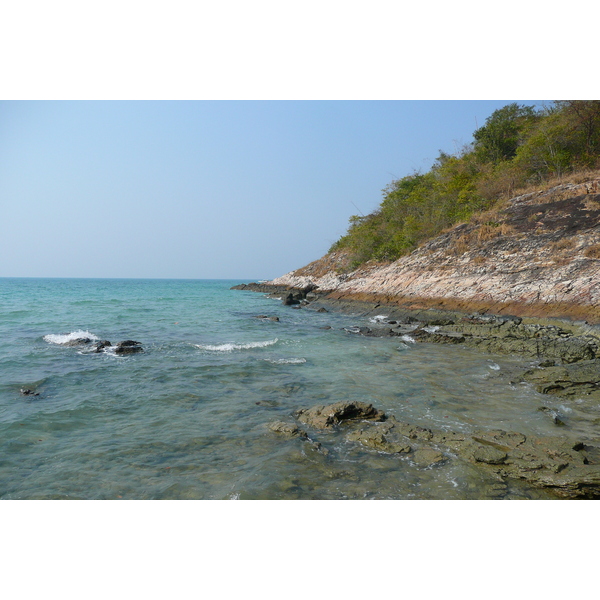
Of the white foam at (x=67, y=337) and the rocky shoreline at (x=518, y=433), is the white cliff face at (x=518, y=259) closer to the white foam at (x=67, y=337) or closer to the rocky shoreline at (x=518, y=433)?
the rocky shoreline at (x=518, y=433)

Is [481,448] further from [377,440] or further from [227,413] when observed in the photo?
[227,413]

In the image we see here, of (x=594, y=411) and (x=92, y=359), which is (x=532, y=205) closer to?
(x=594, y=411)

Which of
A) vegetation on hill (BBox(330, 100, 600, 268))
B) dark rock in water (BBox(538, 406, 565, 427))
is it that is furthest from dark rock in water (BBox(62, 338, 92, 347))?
vegetation on hill (BBox(330, 100, 600, 268))

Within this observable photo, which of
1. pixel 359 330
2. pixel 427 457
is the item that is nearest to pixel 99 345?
pixel 359 330

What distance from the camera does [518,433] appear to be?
5.78 m

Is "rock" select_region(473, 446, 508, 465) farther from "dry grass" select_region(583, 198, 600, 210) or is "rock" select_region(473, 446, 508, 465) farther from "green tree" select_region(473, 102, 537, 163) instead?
"green tree" select_region(473, 102, 537, 163)

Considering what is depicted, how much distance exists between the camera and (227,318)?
75.3 ft

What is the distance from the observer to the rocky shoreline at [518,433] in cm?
471

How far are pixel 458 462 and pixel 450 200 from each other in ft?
94.9

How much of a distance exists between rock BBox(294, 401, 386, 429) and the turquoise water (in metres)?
0.42

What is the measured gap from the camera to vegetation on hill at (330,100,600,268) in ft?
77.7

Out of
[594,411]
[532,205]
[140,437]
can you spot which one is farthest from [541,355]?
[532,205]

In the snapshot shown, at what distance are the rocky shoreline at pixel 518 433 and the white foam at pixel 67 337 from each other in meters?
11.4

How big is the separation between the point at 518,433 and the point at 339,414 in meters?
2.90
